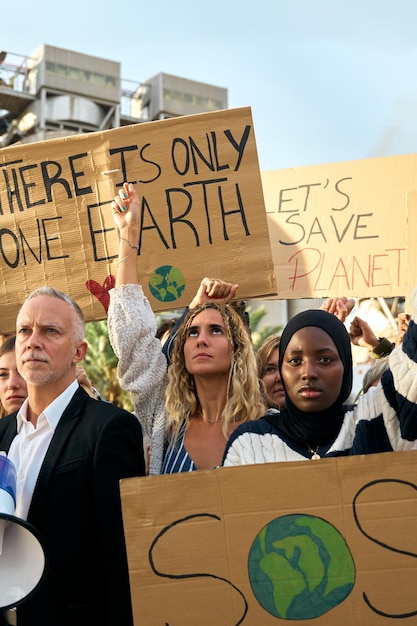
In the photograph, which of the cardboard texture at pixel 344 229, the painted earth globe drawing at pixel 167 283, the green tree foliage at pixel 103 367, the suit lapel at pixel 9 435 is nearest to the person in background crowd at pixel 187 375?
the painted earth globe drawing at pixel 167 283

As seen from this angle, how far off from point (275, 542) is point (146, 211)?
2.35 m

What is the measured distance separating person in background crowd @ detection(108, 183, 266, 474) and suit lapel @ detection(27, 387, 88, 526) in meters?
0.49

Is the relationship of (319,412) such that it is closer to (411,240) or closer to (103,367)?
(411,240)

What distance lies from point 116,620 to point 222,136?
225 cm

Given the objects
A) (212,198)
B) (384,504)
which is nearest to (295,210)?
(212,198)

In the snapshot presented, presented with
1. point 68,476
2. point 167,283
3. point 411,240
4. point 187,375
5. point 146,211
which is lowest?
point 68,476

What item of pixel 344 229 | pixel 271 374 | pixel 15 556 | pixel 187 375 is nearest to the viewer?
pixel 15 556

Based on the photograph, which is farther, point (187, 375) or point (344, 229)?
point (344, 229)

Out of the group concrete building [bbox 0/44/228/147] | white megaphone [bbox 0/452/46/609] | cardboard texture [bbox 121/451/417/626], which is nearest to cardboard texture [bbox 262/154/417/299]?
white megaphone [bbox 0/452/46/609]

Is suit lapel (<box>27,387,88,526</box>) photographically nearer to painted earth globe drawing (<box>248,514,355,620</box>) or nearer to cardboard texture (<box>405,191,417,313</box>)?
painted earth globe drawing (<box>248,514,355,620</box>)

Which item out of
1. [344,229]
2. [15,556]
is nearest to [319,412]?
[15,556]

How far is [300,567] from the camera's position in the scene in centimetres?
178

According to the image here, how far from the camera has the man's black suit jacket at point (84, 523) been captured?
7.64 ft

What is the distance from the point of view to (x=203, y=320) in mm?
3240
